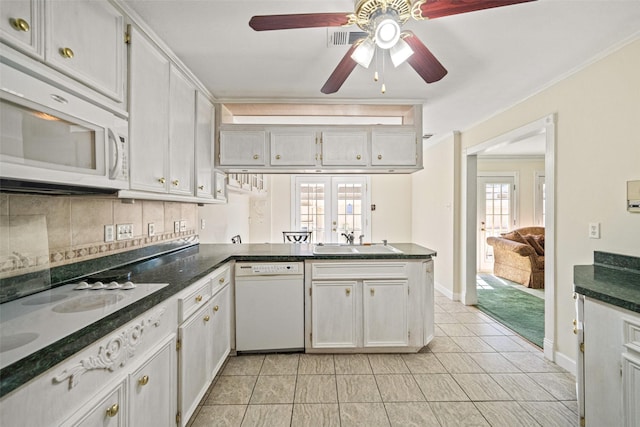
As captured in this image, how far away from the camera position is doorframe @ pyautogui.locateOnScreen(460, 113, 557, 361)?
246cm

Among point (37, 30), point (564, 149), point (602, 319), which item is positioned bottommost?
point (602, 319)

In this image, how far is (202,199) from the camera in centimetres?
257

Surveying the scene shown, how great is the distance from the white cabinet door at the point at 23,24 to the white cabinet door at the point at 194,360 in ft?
4.47

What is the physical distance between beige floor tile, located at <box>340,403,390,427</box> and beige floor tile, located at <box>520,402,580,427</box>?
3.13ft

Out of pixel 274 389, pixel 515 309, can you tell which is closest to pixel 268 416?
pixel 274 389

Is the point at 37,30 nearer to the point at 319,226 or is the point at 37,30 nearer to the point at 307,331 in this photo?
the point at 307,331

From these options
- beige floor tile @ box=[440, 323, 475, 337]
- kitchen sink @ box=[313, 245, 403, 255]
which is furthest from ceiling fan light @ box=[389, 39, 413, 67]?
beige floor tile @ box=[440, 323, 475, 337]

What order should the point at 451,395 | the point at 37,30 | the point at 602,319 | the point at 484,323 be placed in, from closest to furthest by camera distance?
the point at 37,30
the point at 602,319
the point at 451,395
the point at 484,323

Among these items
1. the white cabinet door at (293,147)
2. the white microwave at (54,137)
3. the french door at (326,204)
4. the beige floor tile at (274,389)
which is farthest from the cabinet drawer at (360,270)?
the french door at (326,204)

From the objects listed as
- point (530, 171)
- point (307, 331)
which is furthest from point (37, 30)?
point (530, 171)

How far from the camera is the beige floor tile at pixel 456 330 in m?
2.98

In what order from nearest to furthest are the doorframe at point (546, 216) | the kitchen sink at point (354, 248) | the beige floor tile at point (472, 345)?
1. the doorframe at point (546, 216)
2. the beige floor tile at point (472, 345)
3. the kitchen sink at point (354, 248)

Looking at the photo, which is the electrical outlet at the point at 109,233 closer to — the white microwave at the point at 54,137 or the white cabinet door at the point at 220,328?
the white microwave at the point at 54,137

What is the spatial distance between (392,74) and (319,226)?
410 cm
